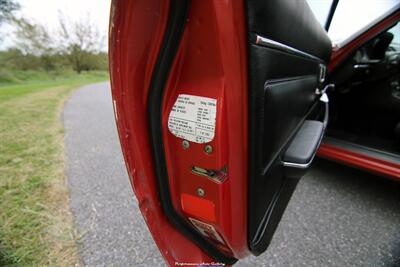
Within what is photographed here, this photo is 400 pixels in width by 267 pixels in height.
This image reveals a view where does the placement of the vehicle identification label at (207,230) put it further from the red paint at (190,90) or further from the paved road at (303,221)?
the paved road at (303,221)

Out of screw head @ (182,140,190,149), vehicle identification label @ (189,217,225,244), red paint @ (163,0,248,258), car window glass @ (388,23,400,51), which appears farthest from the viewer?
car window glass @ (388,23,400,51)

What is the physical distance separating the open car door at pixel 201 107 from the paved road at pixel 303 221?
67cm

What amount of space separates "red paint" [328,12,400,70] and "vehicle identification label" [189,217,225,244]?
1.83 meters

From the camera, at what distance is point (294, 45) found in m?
0.78

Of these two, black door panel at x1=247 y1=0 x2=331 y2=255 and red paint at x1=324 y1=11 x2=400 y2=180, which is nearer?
black door panel at x1=247 y1=0 x2=331 y2=255

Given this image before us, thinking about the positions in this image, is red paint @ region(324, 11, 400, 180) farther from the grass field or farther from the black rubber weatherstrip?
the grass field

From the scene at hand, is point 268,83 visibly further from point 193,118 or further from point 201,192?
point 201,192

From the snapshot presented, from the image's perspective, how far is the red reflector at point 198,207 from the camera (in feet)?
1.90

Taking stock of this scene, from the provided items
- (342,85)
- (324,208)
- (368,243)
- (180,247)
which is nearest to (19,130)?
(180,247)

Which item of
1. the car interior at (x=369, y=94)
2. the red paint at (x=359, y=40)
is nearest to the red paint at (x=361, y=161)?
the car interior at (x=369, y=94)

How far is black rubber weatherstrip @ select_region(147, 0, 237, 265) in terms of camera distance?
0.44 meters

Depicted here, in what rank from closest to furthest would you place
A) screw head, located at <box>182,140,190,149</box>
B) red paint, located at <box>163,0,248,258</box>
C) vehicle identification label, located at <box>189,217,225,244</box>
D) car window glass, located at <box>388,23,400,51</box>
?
red paint, located at <box>163,0,248,258</box>, screw head, located at <box>182,140,190,149</box>, vehicle identification label, located at <box>189,217,225,244</box>, car window glass, located at <box>388,23,400,51</box>

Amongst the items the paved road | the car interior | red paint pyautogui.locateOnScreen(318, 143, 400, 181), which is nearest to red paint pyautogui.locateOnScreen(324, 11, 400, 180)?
red paint pyautogui.locateOnScreen(318, 143, 400, 181)

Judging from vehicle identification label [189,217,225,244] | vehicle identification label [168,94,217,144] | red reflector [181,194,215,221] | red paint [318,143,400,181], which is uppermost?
vehicle identification label [168,94,217,144]
